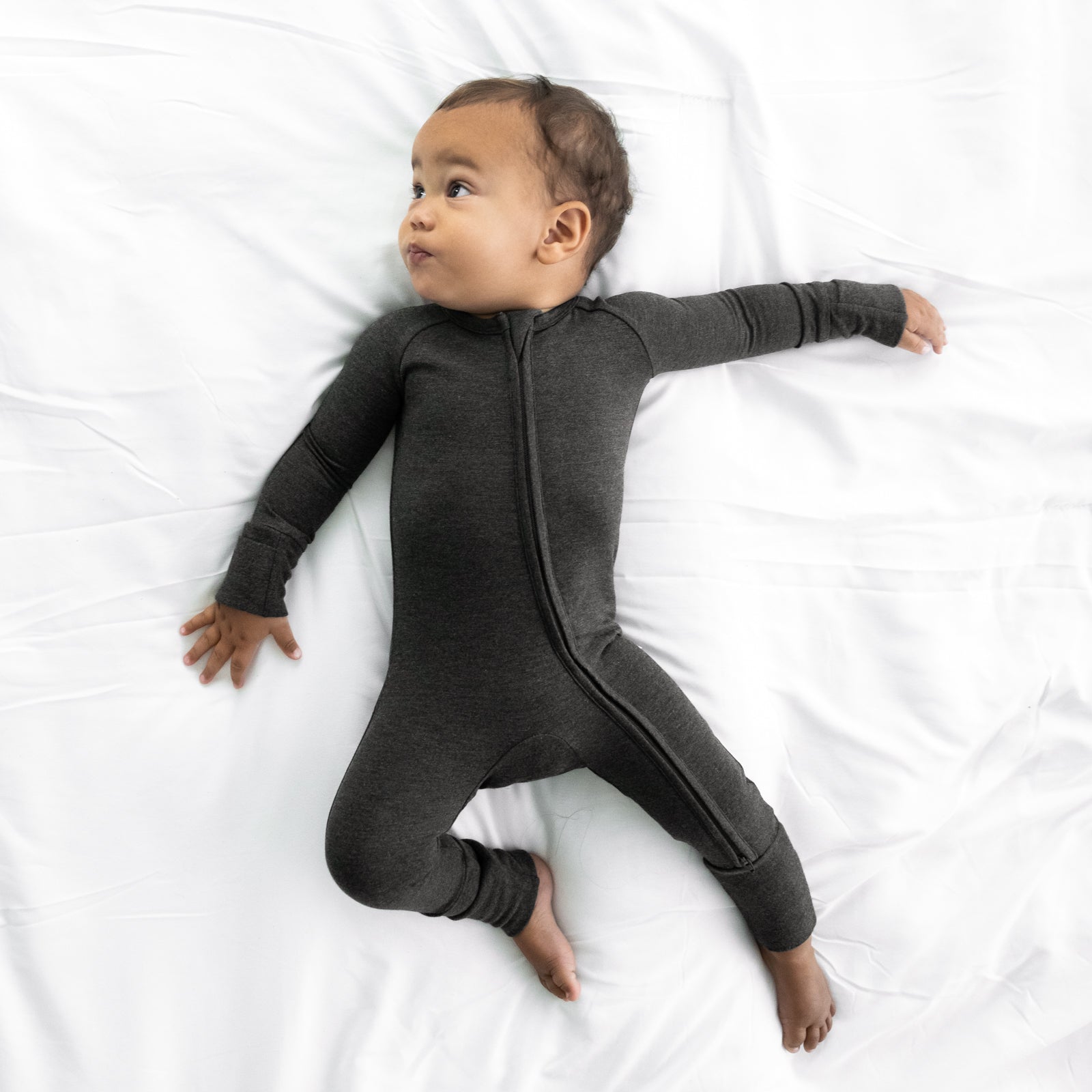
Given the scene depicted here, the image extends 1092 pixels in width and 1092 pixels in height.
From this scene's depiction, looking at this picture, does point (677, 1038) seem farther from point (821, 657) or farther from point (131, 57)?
point (131, 57)

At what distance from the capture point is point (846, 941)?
1078 millimetres

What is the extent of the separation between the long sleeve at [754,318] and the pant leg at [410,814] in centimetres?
47

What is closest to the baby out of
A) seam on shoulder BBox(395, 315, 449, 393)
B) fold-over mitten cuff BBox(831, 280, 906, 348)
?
seam on shoulder BBox(395, 315, 449, 393)

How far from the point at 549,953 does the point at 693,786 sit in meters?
0.25

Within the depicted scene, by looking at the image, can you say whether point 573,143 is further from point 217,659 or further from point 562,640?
point 217,659

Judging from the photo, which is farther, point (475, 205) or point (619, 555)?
point (619, 555)

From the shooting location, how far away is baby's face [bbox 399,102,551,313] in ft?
3.20

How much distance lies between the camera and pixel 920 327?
3.65 ft

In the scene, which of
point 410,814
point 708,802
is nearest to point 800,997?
point 708,802

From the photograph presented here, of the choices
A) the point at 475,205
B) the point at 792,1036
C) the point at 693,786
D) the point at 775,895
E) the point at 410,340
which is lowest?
the point at 792,1036

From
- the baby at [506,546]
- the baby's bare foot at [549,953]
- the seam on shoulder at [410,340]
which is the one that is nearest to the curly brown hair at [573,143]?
the baby at [506,546]

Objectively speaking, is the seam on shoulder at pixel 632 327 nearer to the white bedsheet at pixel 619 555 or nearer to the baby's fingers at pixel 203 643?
the white bedsheet at pixel 619 555

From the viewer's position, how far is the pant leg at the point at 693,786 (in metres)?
1.00

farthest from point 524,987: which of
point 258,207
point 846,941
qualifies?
point 258,207
